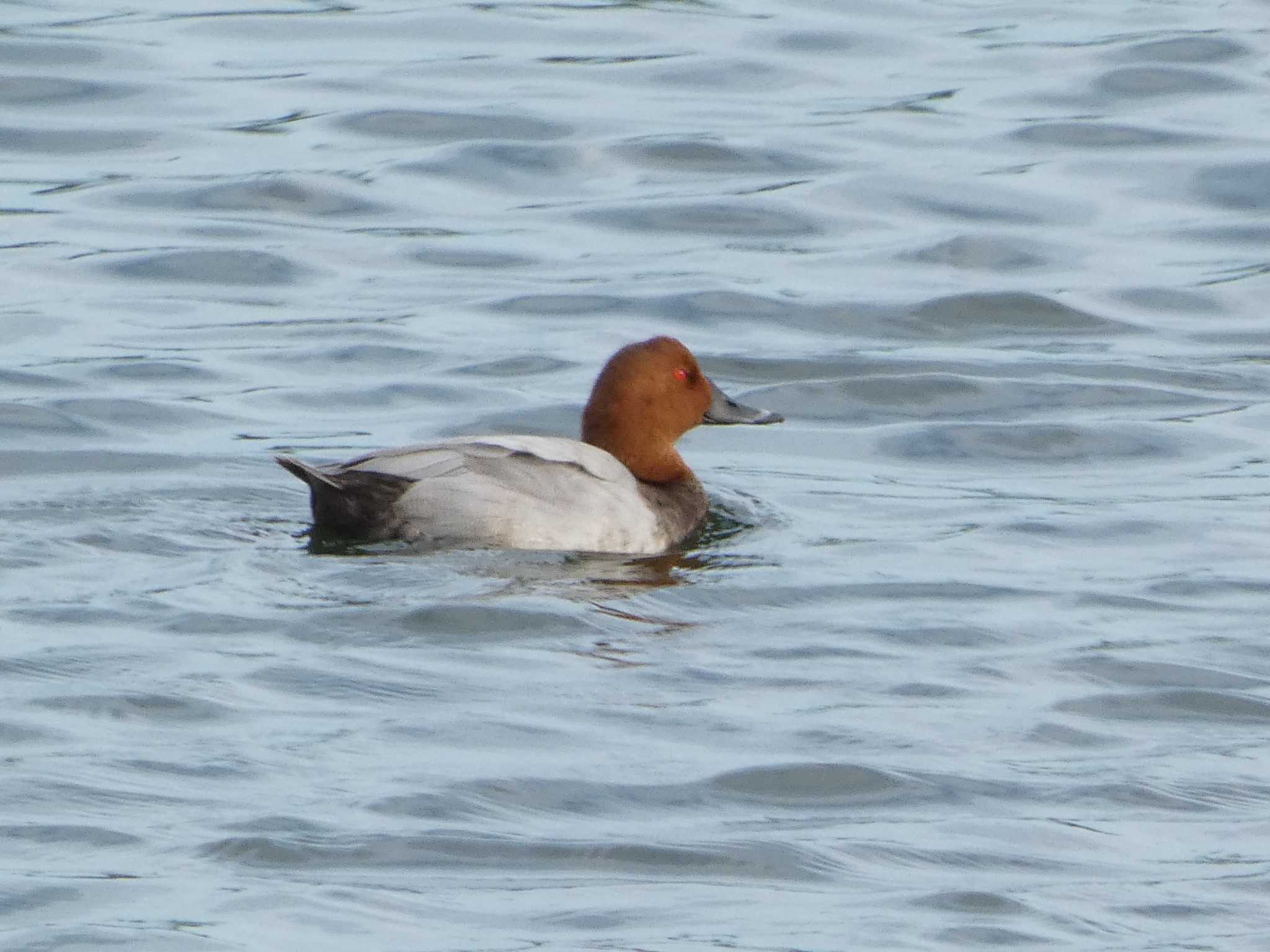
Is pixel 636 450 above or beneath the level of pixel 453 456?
beneath

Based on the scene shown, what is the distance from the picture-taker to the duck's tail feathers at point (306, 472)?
30.0 ft

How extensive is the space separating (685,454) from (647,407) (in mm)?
1356

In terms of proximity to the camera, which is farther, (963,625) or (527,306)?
(527,306)

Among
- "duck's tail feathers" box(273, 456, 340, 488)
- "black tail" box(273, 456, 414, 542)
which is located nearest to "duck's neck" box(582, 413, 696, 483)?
"black tail" box(273, 456, 414, 542)

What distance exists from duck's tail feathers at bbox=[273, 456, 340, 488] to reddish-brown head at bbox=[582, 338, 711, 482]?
131cm

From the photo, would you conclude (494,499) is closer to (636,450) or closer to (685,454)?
(636,450)

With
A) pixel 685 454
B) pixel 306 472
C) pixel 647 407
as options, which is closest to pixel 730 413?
pixel 647 407

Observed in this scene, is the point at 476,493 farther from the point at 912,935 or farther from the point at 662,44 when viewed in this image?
the point at 662,44

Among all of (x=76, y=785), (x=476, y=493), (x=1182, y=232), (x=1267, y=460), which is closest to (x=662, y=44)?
(x=1182, y=232)

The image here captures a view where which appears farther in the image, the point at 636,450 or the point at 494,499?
the point at 636,450

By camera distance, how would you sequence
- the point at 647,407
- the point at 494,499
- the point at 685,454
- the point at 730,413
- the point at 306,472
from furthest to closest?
the point at 685,454, the point at 730,413, the point at 647,407, the point at 494,499, the point at 306,472

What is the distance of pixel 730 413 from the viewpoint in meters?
10.5

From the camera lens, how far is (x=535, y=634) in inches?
324

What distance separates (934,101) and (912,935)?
40.3 feet
